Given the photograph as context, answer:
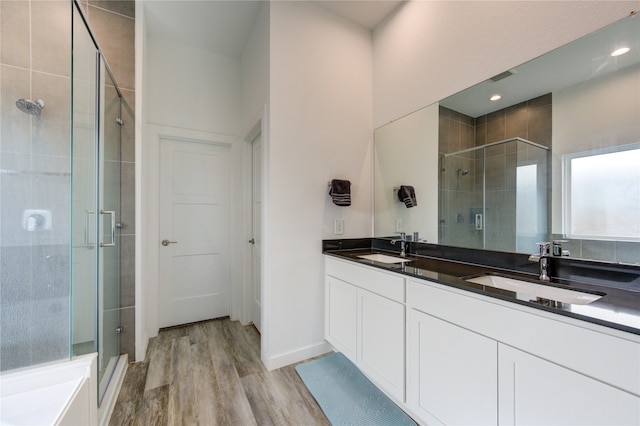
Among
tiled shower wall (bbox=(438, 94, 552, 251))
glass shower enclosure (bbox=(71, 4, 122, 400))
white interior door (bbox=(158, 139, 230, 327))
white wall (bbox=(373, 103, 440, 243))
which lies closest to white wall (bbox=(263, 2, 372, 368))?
white wall (bbox=(373, 103, 440, 243))

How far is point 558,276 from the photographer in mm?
1275

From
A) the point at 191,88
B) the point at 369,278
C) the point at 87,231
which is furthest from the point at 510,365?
the point at 191,88

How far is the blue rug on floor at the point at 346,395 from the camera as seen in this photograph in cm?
150

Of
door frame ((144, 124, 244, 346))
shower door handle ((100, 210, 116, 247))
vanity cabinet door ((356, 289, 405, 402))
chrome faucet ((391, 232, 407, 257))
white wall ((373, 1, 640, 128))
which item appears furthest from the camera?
door frame ((144, 124, 244, 346))

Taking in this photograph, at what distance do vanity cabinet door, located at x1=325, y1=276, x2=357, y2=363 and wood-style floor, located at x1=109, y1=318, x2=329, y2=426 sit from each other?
0.40 meters

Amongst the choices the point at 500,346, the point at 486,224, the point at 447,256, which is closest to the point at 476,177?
the point at 486,224

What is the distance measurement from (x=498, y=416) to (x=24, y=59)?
10.1 ft

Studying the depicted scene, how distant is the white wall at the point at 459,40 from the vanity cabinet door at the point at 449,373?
155cm

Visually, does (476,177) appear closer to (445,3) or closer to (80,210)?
(445,3)

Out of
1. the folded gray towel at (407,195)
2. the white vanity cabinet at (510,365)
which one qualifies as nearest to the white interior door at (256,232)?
the folded gray towel at (407,195)

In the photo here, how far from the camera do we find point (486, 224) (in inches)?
63.8

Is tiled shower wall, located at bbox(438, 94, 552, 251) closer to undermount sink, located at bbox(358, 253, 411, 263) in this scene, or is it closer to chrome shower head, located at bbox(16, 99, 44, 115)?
undermount sink, located at bbox(358, 253, 411, 263)

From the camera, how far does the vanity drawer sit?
1.48 m

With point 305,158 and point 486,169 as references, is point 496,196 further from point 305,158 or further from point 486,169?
point 305,158
